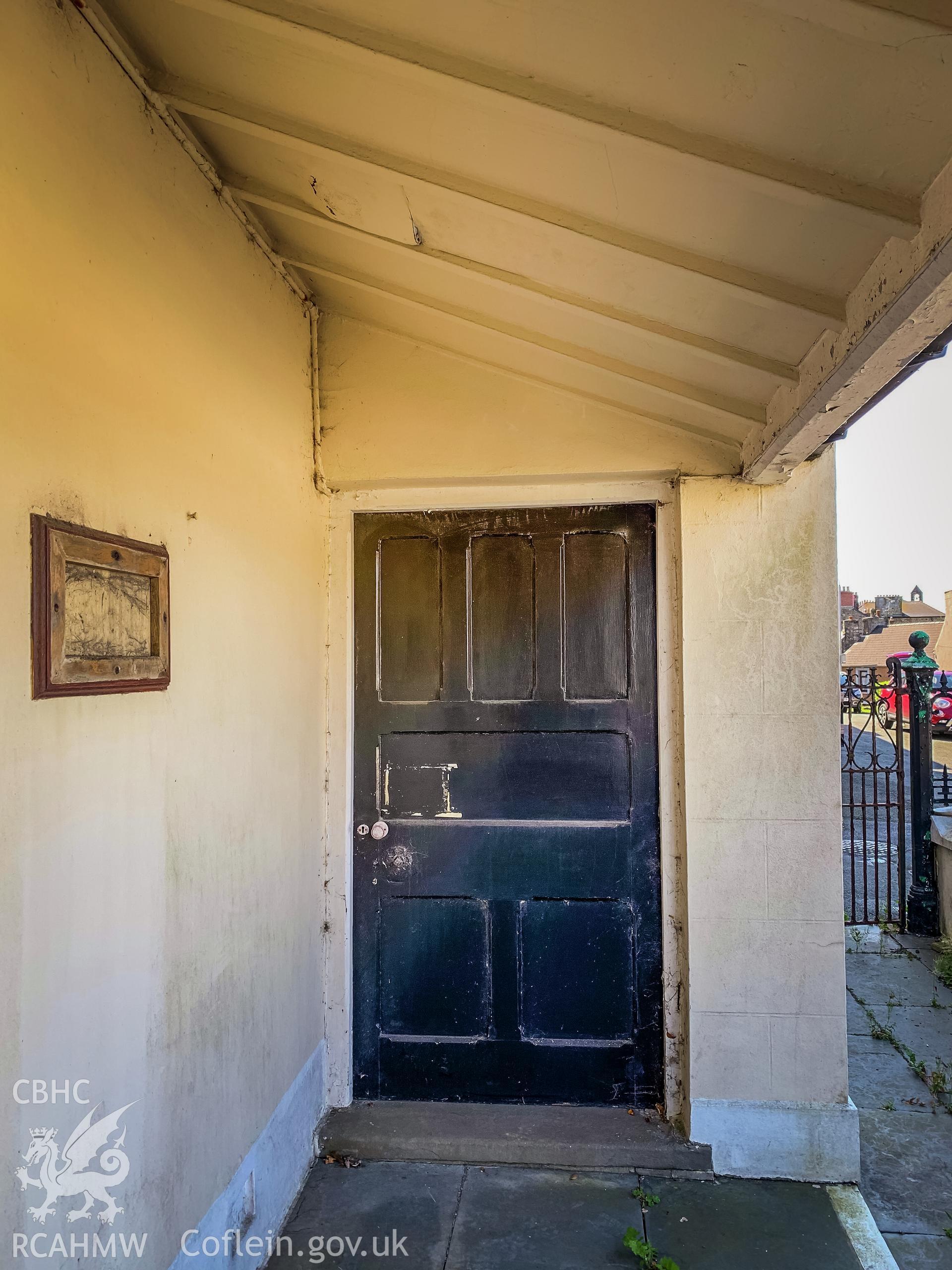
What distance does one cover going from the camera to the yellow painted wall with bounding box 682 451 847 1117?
2.51 m

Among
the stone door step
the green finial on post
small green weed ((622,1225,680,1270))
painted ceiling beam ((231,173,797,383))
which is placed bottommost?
small green weed ((622,1225,680,1270))

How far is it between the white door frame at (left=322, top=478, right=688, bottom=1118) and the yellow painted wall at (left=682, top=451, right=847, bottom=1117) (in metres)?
0.09

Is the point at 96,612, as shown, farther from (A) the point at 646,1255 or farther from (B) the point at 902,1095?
(B) the point at 902,1095

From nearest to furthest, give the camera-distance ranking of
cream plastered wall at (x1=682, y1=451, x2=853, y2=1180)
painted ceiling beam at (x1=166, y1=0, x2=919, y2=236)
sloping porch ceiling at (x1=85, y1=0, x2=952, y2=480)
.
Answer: sloping porch ceiling at (x1=85, y1=0, x2=952, y2=480), painted ceiling beam at (x1=166, y1=0, x2=919, y2=236), cream plastered wall at (x1=682, y1=451, x2=853, y2=1180)

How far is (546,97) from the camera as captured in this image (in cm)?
130

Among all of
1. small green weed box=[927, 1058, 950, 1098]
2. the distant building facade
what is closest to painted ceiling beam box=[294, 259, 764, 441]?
small green weed box=[927, 1058, 950, 1098]

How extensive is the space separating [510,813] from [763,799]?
2.84 feet

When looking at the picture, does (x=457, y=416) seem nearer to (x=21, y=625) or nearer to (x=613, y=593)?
(x=613, y=593)

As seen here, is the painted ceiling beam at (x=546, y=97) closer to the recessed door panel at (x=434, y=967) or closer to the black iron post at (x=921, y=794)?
the recessed door panel at (x=434, y=967)

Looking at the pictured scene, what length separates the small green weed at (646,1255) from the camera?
6.77 feet

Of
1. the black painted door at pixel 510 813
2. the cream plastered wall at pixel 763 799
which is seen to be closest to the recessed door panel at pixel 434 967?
the black painted door at pixel 510 813

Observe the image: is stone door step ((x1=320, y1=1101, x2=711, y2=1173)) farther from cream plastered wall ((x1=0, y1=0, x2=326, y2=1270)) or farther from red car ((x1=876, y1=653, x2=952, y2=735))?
red car ((x1=876, y1=653, x2=952, y2=735))

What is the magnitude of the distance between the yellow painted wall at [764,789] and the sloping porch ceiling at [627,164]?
15.6 inches

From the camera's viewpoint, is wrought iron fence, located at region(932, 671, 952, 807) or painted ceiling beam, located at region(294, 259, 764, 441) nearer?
painted ceiling beam, located at region(294, 259, 764, 441)
